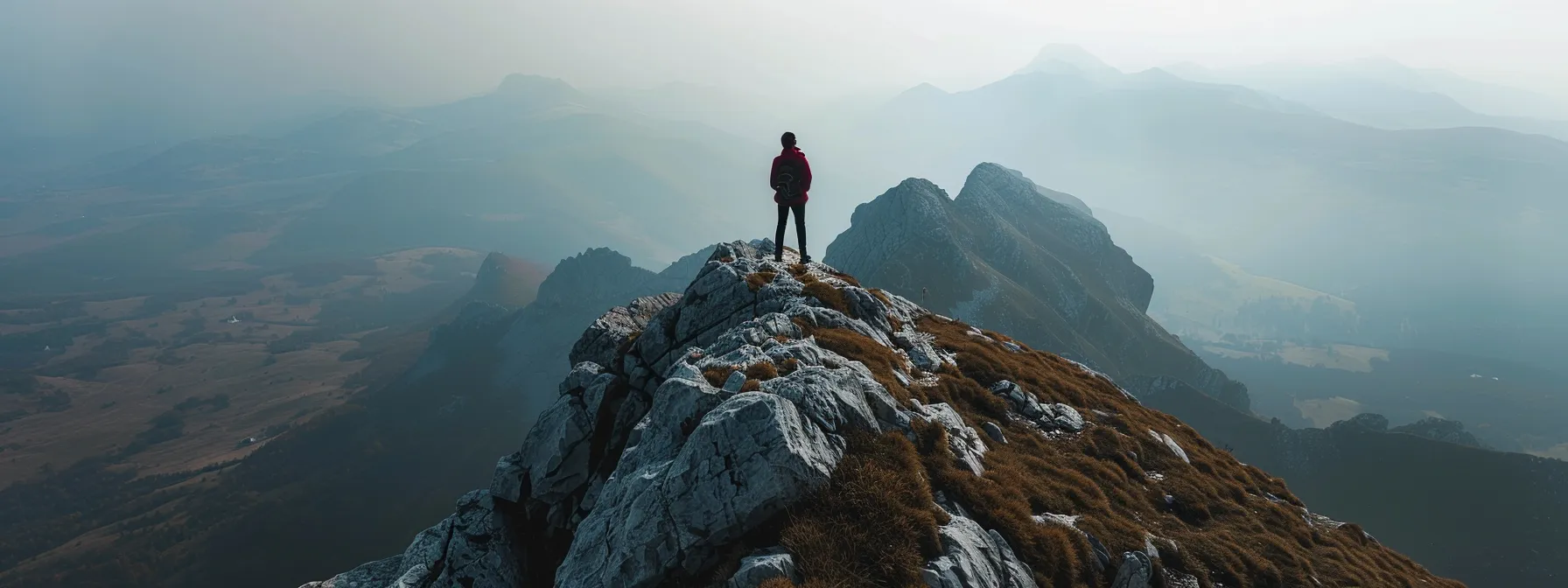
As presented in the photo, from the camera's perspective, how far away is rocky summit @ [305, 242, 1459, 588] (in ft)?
44.0

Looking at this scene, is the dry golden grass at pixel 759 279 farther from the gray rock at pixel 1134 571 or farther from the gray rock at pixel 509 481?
the gray rock at pixel 1134 571

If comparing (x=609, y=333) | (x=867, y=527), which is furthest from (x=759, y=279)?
(x=867, y=527)

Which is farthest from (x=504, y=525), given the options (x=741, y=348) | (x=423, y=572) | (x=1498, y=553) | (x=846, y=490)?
(x=1498, y=553)

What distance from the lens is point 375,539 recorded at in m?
188

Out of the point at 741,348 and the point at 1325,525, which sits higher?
the point at 741,348

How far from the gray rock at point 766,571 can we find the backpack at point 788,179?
20.7 metres

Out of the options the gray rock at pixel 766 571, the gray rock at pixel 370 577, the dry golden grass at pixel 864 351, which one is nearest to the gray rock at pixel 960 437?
the dry golden grass at pixel 864 351

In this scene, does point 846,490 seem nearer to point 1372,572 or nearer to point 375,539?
point 1372,572

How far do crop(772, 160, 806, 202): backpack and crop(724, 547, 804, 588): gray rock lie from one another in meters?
20.7

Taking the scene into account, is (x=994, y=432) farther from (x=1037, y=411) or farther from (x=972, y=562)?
(x=972, y=562)

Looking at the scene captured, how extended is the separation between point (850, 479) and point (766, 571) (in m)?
3.33

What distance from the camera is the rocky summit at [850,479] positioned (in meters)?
13.4

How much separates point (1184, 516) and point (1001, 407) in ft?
27.8

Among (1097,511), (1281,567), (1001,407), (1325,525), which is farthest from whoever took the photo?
(1325,525)
